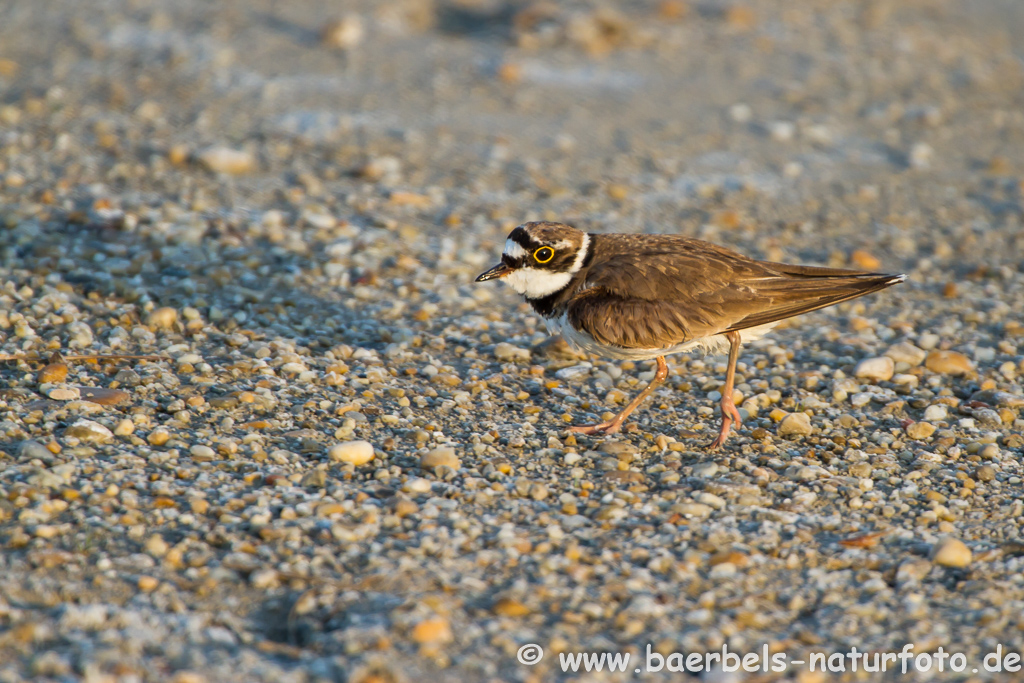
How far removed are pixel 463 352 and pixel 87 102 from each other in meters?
4.70

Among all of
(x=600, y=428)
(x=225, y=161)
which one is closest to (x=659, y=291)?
(x=600, y=428)

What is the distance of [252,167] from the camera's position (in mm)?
7742

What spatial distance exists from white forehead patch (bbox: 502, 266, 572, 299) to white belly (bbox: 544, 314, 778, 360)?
168mm

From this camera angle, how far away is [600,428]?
5.05m

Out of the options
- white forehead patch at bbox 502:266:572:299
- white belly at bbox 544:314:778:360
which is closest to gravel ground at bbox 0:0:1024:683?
white belly at bbox 544:314:778:360

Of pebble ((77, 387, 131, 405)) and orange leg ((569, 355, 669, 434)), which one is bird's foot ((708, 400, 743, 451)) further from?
pebble ((77, 387, 131, 405))

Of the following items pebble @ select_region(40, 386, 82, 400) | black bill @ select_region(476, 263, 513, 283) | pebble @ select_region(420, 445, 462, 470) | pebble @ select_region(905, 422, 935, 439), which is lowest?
pebble @ select_region(40, 386, 82, 400)

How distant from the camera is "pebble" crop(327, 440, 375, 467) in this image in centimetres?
457

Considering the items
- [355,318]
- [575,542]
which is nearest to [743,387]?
[575,542]

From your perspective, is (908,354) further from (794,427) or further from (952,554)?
(952,554)

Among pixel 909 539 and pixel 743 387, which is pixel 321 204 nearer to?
pixel 743 387

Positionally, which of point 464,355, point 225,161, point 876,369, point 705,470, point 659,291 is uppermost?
point 659,291

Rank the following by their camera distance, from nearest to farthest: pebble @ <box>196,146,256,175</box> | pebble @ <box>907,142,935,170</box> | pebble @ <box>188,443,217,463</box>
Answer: pebble @ <box>188,443,217,463</box> → pebble @ <box>196,146,256,175</box> → pebble @ <box>907,142,935,170</box>

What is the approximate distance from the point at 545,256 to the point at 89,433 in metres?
2.41
